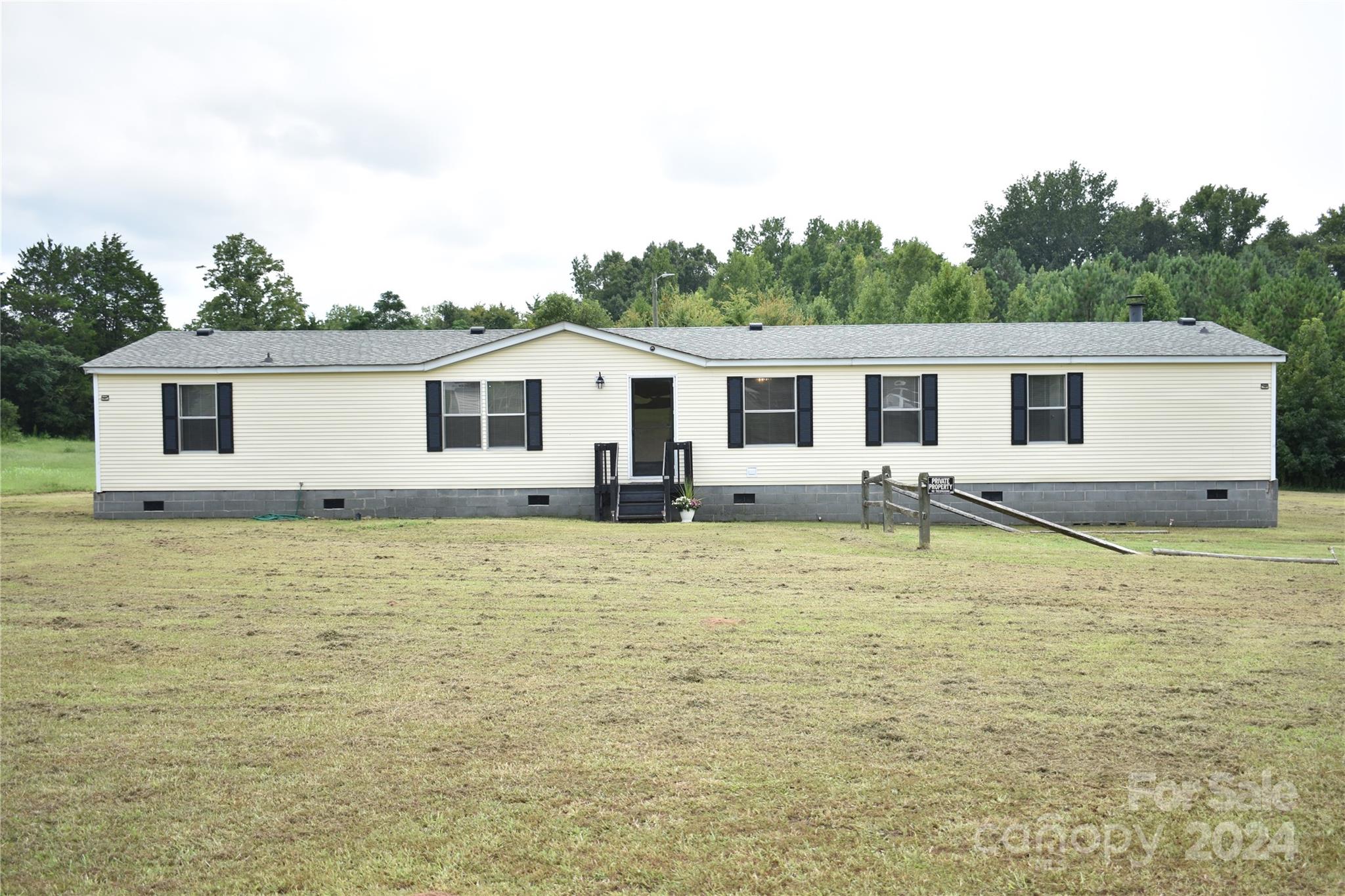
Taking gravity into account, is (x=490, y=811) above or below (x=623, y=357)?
below

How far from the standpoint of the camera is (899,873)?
4273mm

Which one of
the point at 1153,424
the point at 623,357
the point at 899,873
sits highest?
the point at 623,357

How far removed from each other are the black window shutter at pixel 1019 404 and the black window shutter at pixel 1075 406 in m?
0.77

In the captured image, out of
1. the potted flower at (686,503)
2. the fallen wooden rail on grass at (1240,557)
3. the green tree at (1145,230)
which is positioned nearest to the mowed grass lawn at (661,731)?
the fallen wooden rail on grass at (1240,557)

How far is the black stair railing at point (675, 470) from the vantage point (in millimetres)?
19359

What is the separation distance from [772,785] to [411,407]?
16.1 meters

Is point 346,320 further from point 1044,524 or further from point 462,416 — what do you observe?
point 1044,524

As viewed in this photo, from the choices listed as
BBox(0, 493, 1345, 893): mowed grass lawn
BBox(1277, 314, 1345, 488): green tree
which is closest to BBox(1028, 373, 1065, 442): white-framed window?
BBox(0, 493, 1345, 893): mowed grass lawn

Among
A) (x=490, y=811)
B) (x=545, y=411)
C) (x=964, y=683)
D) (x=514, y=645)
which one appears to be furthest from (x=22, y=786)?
(x=545, y=411)

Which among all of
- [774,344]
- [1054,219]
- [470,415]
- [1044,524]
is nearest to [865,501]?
[774,344]

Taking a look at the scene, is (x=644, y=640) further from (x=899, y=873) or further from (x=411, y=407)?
(x=411, y=407)

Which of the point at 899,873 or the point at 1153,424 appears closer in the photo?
the point at 899,873

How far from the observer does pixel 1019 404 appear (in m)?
20.0

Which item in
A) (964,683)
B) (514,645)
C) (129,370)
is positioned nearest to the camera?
(964,683)
